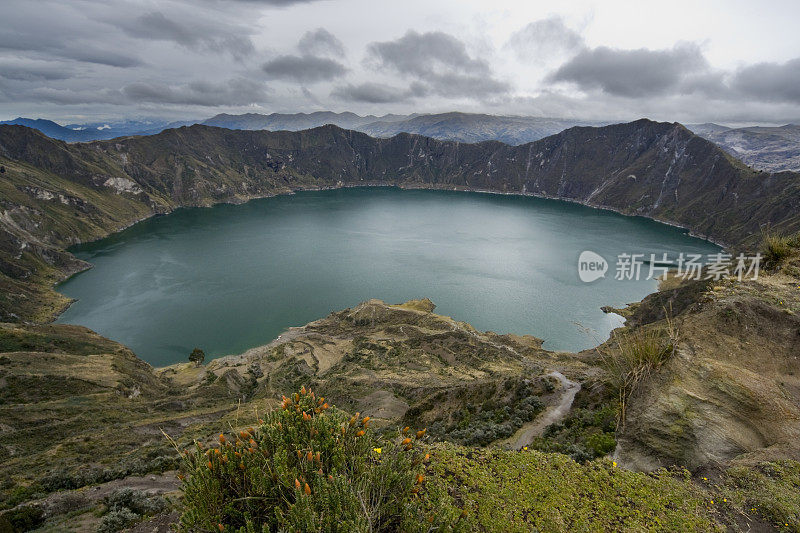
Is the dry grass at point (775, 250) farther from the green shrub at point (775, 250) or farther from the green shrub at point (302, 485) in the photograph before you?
the green shrub at point (302, 485)

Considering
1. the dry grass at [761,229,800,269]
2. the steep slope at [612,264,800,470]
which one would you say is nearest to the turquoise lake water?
the dry grass at [761,229,800,269]

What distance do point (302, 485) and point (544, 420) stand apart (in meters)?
14.4

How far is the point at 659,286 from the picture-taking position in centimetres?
8369

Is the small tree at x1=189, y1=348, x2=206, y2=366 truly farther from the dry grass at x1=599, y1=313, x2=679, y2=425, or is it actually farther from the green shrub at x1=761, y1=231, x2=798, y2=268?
the green shrub at x1=761, y1=231, x2=798, y2=268

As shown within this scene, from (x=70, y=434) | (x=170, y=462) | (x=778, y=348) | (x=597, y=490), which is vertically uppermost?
(x=778, y=348)

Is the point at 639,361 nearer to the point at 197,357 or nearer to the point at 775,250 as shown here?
the point at 775,250

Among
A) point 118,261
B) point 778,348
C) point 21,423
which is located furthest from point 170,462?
point 118,261

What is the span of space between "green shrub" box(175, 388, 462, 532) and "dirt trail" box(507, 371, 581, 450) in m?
10.1

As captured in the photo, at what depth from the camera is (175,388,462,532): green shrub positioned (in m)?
4.99

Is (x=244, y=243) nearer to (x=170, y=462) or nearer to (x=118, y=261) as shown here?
(x=118, y=261)

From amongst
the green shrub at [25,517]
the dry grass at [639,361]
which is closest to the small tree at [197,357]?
the green shrub at [25,517]

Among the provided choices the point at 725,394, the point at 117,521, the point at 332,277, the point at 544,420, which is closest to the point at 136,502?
the point at 117,521

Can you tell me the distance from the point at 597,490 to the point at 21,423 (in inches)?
1568

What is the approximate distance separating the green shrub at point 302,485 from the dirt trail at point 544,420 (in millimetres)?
10132
